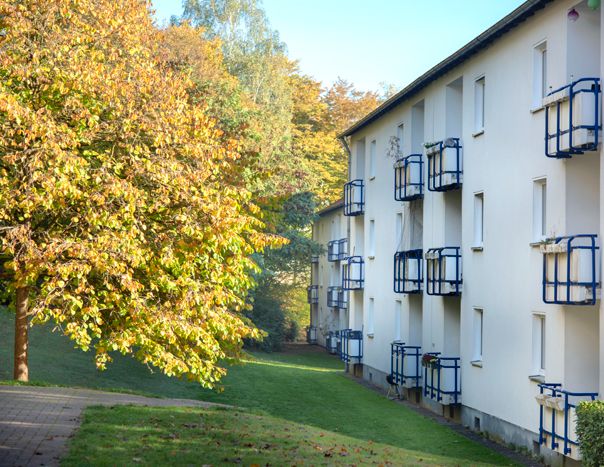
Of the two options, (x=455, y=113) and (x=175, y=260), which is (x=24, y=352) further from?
(x=455, y=113)

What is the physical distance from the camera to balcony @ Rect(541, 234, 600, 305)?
17.1 meters

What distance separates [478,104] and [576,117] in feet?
26.7

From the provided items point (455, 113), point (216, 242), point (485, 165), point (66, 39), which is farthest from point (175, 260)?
point (455, 113)

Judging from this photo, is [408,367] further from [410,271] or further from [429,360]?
[429,360]

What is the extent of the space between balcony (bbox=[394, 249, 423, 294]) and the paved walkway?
11.8m

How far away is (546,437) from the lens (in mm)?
18984

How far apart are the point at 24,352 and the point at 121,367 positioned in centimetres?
1312

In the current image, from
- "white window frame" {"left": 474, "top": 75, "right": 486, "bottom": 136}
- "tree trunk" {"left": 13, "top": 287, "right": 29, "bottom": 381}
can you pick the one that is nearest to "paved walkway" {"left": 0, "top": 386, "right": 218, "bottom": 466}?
"tree trunk" {"left": 13, "top": 287, "right": 29, "bottom": 381}

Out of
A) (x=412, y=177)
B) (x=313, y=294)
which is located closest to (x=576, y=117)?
(x=412, y=177)

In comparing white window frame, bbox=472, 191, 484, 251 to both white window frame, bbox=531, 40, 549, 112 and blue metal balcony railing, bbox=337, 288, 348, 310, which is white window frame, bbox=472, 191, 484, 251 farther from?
blue metal balcony railing, bbox=337, 288, 348, 310

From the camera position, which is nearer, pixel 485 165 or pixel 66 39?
pixel 66 39

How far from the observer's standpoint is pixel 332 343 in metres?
54.8

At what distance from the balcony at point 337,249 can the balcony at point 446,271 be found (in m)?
24.2

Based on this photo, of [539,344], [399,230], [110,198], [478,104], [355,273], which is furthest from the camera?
[355,273]
